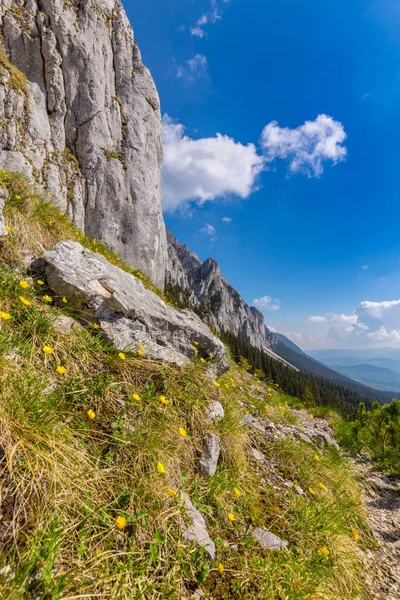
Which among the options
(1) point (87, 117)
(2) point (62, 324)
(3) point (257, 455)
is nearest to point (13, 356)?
(2) point (62, 324)

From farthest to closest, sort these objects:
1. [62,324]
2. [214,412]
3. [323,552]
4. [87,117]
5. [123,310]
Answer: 1. [87,117]
2. [123,310]
3. [214,412]
4. [62,324]
5. [323,552]

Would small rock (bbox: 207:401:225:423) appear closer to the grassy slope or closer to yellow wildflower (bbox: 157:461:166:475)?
the grassy slope

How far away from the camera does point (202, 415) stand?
3.79 metres

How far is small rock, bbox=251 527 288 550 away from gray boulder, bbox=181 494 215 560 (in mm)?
644

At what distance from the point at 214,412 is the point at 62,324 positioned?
103 inches

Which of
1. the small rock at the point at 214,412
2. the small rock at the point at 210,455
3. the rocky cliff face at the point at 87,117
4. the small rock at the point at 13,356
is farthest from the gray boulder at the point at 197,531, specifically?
the rocky cliff face at the point at 87,117

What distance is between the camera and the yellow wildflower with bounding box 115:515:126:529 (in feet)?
6.79

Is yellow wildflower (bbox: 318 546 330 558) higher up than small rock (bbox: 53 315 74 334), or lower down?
lower down

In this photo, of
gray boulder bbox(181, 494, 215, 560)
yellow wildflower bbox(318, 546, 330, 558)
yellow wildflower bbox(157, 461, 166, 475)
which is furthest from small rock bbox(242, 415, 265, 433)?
yellow wildflower bbox(157, 461, 166, 475)

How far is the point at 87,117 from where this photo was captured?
21172mm

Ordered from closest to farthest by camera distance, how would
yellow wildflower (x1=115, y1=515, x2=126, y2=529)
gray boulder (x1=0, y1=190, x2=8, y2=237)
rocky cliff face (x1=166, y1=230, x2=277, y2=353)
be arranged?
1. yellow wildflower (x1=115, y1=515, x2=126, y2=529)
2. gray boulder (x1=0, y1=190, x2=8, y2=237)
3. rocky cliff face (x1=166, y1=230, x2=277, y2=353)

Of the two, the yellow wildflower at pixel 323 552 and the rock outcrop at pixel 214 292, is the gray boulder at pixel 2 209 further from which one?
the rock outcrop at pixel 214 292

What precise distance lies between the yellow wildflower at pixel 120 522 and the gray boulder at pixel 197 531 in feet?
2.16

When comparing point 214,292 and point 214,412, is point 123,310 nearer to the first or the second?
point 214,412
